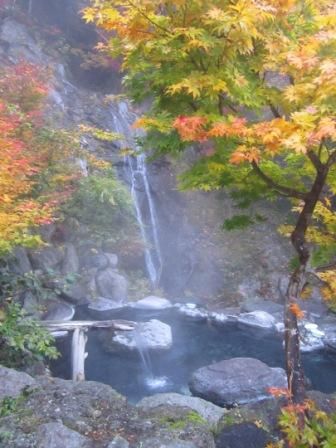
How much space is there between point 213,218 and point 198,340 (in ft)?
18.7

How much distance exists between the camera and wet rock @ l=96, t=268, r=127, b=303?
1084cm

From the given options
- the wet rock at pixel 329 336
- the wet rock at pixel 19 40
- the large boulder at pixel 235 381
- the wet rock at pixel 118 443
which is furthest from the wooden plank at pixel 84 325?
the wet rock at pixel 19 40

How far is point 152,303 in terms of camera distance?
1101cm

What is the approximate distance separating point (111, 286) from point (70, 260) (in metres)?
1.34

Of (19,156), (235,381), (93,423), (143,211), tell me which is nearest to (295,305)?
(93,423)

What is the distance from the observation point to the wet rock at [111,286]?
10844 mm

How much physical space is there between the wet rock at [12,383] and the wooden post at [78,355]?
249 cm

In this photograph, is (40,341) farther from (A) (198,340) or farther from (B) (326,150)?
(A) (198,340)

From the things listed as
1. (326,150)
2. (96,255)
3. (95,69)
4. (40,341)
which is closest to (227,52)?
(326,150)

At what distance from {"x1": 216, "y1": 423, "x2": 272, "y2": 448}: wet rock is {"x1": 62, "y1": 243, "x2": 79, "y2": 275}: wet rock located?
731cm

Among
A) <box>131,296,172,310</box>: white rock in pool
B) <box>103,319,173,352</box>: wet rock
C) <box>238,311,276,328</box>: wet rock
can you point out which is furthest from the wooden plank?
<box>238,311,276,328</box>: wet rock

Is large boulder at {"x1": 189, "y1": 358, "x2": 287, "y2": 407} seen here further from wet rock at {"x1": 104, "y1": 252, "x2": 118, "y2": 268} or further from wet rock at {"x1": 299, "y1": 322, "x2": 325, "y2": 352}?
wet rock at {"x1": 104, "y1": 252, "x2": 118, "y2": 268}

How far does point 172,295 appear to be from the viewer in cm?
1226

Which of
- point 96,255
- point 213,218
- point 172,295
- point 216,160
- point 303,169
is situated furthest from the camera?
point 213,218
